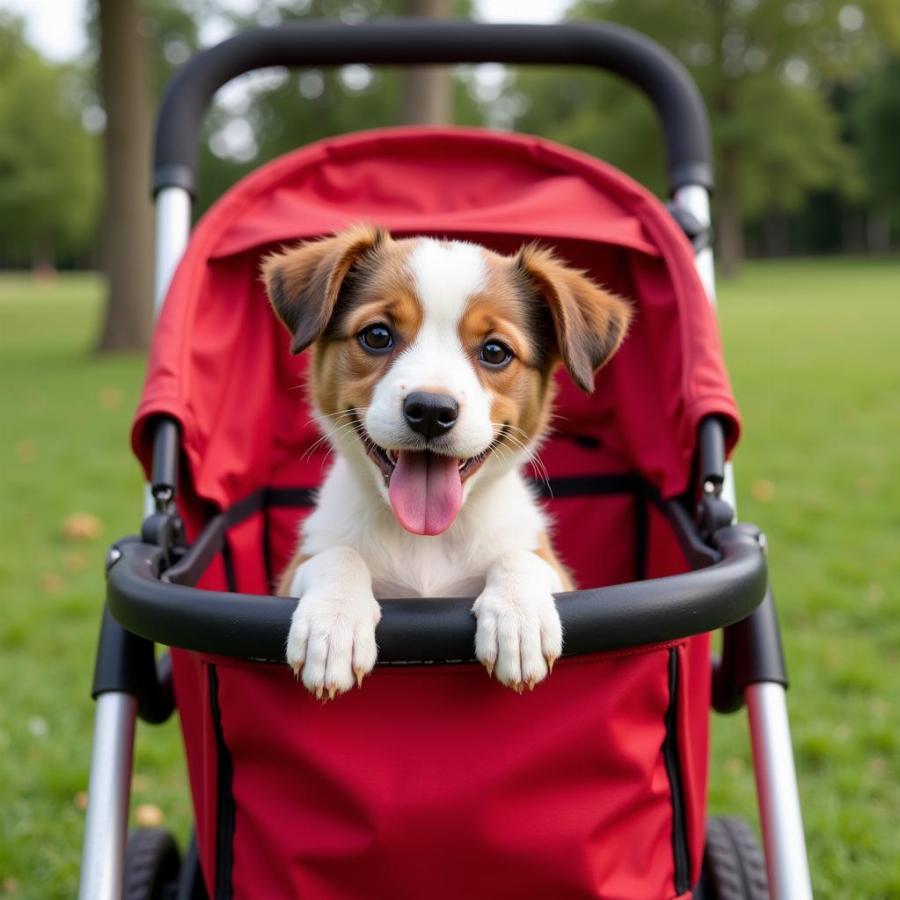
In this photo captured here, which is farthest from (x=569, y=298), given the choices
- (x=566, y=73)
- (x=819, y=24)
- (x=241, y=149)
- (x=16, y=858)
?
(x=566, y=73)

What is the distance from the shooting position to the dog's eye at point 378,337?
7.82 ft

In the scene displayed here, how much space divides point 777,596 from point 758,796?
301 centimetres

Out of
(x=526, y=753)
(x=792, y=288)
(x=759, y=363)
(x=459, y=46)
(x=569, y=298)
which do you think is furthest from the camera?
(x=792, y=288)

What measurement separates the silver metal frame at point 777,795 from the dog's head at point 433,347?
80 centimetres

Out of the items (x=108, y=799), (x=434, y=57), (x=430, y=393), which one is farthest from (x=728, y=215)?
(x=108, y=799)

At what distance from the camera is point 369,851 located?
1.84 meters

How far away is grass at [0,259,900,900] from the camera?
3.33 metres

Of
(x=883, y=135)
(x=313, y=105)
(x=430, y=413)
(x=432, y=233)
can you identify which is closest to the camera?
(x=430, y=413)

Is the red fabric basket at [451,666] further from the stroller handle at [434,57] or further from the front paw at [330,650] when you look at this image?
the stroller handle at [434,57]

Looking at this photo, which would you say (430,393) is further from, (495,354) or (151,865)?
(151,865)

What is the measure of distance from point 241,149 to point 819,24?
21.9 metres

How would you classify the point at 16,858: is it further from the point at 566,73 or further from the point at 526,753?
the point at 566,73

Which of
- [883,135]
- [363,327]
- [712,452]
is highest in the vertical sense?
[883,135]

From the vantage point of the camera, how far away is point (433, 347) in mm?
2326
